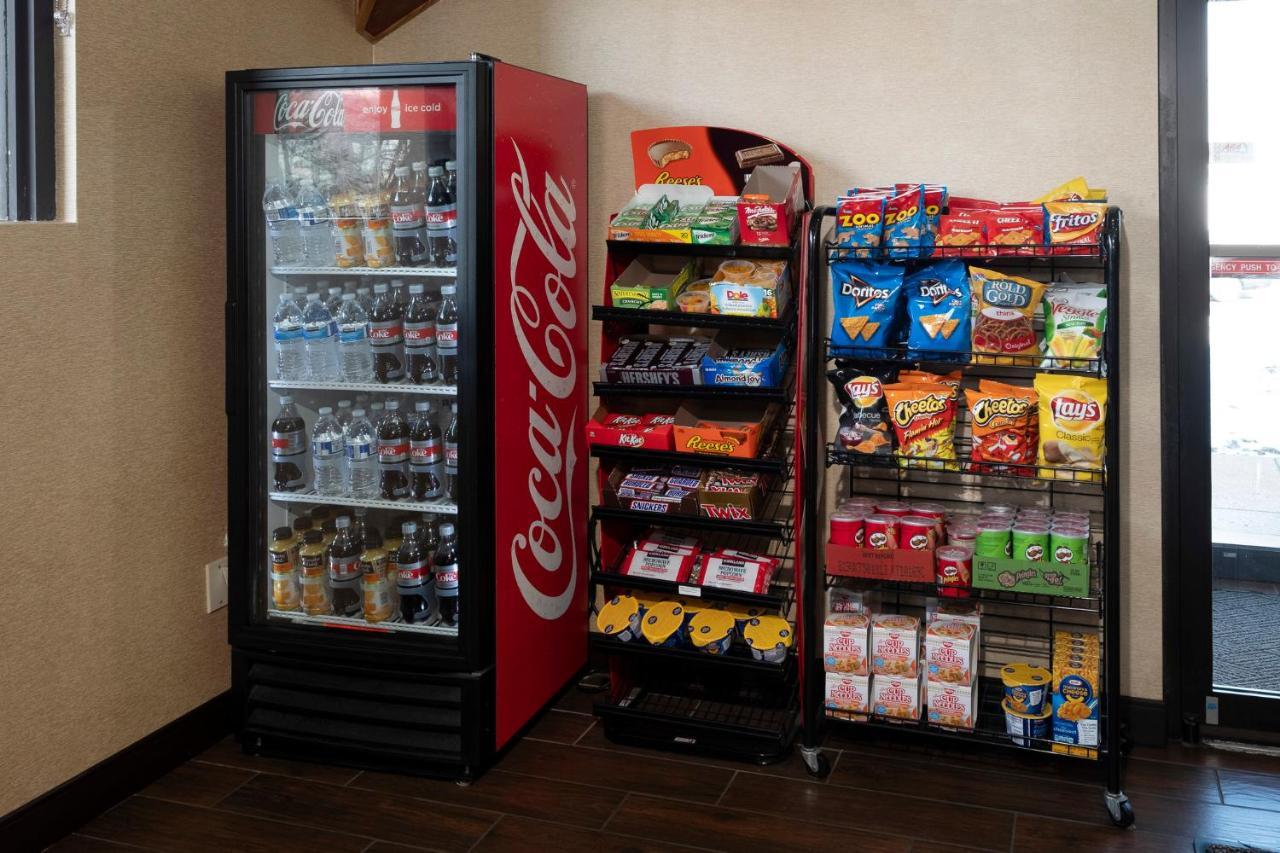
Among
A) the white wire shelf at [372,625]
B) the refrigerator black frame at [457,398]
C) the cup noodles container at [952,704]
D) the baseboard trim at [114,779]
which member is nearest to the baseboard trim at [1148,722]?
the cup noodles container at [952,704]

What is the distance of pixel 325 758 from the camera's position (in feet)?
10.3

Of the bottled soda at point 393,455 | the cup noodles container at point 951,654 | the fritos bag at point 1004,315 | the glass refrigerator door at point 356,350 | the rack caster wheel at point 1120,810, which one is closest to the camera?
the rack caster wheel at point 1120,810

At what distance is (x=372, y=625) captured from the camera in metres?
3.16

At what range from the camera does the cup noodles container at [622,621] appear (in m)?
3.30

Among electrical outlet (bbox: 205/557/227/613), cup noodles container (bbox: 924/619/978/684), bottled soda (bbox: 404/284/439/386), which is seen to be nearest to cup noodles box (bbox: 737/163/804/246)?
bottled soda (bbox: 404/284/439/386)

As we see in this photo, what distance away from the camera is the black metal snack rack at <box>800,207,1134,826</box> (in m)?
2.80

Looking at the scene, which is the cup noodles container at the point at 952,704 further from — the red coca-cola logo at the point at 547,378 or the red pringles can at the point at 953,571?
the red coca-cola logo at the point at 547,378

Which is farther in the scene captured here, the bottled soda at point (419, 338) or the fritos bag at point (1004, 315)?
the bottled soda at point (419, 338)

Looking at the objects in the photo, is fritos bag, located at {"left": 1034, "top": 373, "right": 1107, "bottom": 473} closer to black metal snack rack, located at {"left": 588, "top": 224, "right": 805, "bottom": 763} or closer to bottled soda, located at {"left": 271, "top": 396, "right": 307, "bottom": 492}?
black metal snack rack, located at {"left": 588, "top": 224, "right": 805, "bottom": 763}

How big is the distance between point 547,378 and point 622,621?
0.75m

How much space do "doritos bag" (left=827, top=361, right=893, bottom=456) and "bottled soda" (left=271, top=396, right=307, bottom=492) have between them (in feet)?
5.04

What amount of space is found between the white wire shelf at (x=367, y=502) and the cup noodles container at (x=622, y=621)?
21.8 inches

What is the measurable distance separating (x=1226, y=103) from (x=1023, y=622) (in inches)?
62.1

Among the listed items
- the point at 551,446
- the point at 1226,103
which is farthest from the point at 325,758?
the point at 1226,103
